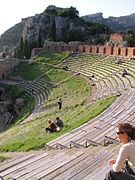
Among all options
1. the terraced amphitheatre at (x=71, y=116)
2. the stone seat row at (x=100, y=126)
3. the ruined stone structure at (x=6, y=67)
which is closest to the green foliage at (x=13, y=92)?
the terraced amphitheatre at (x=71, y=116)

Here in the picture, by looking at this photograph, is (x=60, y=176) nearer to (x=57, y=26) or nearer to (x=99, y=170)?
(x=99, y=170)

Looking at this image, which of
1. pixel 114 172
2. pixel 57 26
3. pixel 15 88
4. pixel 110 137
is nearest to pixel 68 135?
pixel 110 137

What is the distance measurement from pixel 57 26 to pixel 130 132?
64009mm

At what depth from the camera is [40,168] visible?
642 cm

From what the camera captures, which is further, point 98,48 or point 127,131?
point 98,48

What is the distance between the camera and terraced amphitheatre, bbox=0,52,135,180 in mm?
6414

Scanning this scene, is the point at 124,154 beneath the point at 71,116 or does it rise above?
above

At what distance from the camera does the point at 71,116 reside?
50.4 ft

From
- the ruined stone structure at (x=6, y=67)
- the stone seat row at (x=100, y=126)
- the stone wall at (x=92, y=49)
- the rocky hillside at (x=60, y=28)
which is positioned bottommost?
the stone seat row at (x=100, y=126)

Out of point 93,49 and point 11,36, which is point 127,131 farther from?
point 11,36

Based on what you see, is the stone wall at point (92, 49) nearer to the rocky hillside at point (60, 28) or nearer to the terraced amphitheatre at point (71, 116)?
the terraced amphitheatre at point (71, 116)

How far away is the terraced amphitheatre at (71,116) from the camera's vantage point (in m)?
6.41

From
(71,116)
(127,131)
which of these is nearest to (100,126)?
(71,116)

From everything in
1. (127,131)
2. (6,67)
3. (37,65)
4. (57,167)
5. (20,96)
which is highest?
(127,131)
